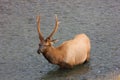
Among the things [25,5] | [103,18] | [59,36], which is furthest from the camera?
[25,5]

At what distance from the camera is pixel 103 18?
17094 millimetres

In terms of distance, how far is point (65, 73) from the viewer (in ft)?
42.7

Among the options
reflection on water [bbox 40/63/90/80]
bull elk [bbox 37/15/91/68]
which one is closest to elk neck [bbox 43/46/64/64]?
bull elk [bbox 37/15/91/68]

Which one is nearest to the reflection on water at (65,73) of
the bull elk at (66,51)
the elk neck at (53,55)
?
the bull elk at (66,51)

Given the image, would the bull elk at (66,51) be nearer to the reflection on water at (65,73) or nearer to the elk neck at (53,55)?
the elk neck at (53,55)

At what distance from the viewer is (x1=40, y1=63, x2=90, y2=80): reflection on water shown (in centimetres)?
1284

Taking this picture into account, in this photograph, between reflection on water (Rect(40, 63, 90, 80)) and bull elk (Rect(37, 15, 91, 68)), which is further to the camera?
reflection on water (Rect(40, 63, 90, 80))

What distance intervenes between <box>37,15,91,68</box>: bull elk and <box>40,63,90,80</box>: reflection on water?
0.14 meters

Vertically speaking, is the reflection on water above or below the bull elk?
below

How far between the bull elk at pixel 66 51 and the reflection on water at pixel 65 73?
144 mm

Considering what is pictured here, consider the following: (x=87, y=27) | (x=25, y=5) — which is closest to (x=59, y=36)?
(x=87, y=27)

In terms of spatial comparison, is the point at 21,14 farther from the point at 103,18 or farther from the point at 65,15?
the point at 103,18

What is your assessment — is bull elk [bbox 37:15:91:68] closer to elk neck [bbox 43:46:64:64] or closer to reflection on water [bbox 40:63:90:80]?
elk neck [bbox 43:46:64:64]

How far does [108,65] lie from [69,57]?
1093mm
